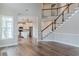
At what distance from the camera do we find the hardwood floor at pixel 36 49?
2.27 m

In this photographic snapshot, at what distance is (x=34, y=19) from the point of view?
7.68 ft

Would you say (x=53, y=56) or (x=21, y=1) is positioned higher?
(x=21, y=1)

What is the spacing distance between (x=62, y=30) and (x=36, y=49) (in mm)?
510

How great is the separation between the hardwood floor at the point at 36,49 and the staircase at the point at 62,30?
86 mm

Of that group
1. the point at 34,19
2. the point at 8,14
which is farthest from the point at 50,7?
the point at 8,14

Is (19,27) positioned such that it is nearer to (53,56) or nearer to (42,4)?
(42,4)

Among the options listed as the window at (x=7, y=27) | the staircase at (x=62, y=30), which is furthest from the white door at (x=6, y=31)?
the staircase at (x=62, y=30)

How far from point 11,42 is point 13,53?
17 centimetres

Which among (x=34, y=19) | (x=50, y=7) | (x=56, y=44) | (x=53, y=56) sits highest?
(x=50, y=7)

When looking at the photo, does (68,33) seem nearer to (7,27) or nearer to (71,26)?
(71,26)

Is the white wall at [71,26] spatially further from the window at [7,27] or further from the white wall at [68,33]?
the window at [7,27]

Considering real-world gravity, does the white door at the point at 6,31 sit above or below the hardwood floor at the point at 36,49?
above

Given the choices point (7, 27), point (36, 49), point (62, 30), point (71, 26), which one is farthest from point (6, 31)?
point (71, 26)

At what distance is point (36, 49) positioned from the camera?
2312 millimetres
